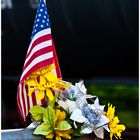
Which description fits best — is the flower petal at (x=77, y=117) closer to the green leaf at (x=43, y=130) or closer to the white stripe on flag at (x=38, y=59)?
the green leaf at (x=43, y=130)

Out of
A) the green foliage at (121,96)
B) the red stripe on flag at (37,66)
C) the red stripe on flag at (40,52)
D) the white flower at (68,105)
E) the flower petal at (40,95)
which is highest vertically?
the red stripe on flag at (40,52)

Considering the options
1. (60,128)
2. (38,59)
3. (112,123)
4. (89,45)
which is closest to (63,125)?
(60,128)

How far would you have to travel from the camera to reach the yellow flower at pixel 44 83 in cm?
205

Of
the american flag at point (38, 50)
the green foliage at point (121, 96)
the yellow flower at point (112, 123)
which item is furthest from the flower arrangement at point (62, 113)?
the green foliage at point (121, 96)

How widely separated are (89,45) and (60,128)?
556 cm

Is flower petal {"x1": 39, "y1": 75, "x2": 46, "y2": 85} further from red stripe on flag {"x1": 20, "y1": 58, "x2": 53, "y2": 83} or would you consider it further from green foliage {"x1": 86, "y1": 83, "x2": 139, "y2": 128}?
green foliage {"x1": 86, "y1": 83, "x2": 139, "y2": 128}

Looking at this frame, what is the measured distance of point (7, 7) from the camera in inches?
277

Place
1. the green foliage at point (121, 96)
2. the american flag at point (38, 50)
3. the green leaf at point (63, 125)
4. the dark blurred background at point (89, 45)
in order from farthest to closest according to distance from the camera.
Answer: the green foliage at point (121, 96) < the dark blurred background at point (89, 45) < the american flag at point (38, 50) < the green leaf at point (63, 125)

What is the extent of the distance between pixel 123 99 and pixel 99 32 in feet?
5.34

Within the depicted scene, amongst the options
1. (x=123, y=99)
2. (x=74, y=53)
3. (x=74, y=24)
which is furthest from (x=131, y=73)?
(x=74, y=24)

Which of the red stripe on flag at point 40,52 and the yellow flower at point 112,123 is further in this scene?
the red stripe on flag at point 40,52

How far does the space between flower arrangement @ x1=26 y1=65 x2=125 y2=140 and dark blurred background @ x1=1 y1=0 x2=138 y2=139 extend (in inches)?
182

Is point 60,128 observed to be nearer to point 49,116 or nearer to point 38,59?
point 49,116

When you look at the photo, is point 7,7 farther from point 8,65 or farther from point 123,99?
point 123,99
